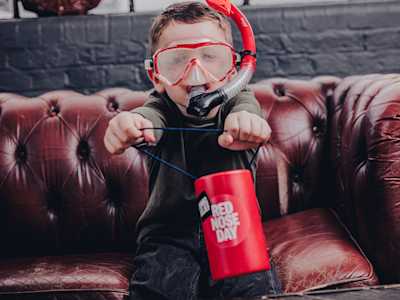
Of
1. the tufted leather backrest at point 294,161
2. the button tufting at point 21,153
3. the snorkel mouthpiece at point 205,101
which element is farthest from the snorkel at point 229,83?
the button tufting at point 21,153

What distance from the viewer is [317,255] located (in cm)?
140

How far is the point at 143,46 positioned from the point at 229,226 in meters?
1.56

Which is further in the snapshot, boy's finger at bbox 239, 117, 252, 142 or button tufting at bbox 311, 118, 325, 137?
button tufting at bbox 311, 118, 325, 137

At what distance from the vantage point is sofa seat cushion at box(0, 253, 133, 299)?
139 centimetres

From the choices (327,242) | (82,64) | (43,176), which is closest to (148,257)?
(327,242)

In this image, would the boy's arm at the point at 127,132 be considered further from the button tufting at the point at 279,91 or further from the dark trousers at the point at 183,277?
the button tufting at the point at 279,91

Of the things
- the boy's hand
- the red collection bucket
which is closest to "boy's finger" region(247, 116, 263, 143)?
the boy's hand

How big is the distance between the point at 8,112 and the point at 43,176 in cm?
28

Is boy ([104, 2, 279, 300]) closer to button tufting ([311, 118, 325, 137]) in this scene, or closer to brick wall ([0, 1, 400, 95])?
button tufting ([311, 118, 325, 137])

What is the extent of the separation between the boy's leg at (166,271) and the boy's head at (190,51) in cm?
35

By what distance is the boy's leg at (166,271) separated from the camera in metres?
1.23

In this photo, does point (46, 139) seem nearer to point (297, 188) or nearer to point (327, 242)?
point (297, 188)

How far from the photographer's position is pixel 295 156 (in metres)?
1.85

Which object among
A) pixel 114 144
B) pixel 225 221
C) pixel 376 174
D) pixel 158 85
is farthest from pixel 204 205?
pixel 376 174
